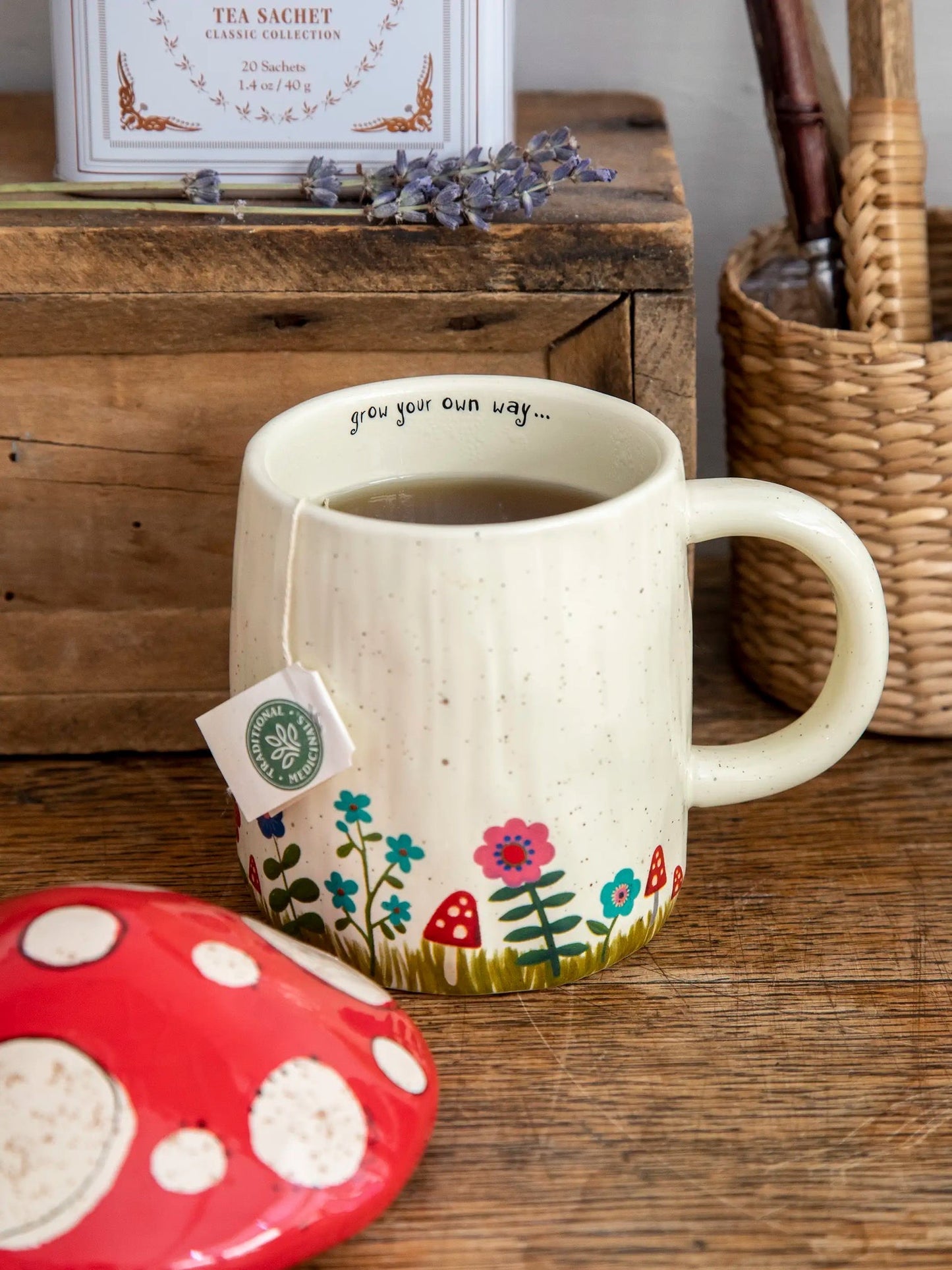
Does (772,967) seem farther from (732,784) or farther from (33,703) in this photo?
(33,703)

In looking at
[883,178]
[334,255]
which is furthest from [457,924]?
[883,178]

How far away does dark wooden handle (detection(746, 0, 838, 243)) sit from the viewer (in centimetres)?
64

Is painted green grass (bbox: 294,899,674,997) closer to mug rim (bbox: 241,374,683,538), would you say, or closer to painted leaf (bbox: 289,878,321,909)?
painted leaf (bbox: 289,878,321,909)

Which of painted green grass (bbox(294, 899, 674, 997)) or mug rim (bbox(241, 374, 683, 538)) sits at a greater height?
mug rim (bbox(241, 374, 683, 538))

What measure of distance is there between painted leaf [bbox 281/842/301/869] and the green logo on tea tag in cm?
3

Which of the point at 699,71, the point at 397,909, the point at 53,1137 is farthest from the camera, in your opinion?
the point at 699,71

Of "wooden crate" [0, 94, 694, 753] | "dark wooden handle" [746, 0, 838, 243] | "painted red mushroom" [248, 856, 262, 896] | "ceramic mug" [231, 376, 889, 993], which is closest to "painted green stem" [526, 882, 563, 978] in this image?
"ceramic mug" [231, 376, 889, 993]

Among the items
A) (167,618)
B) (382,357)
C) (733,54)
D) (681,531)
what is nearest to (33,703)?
(167,618)

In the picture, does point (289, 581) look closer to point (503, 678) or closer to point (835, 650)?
point (503, 678)

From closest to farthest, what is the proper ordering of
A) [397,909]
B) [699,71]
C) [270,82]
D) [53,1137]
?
[53,1137] < [397,909] < [270,82] < [699,71]

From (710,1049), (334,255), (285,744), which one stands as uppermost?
(334,255)

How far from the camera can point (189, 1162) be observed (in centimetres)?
38

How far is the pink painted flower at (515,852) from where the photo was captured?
47 cm

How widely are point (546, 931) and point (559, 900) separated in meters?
0.01
